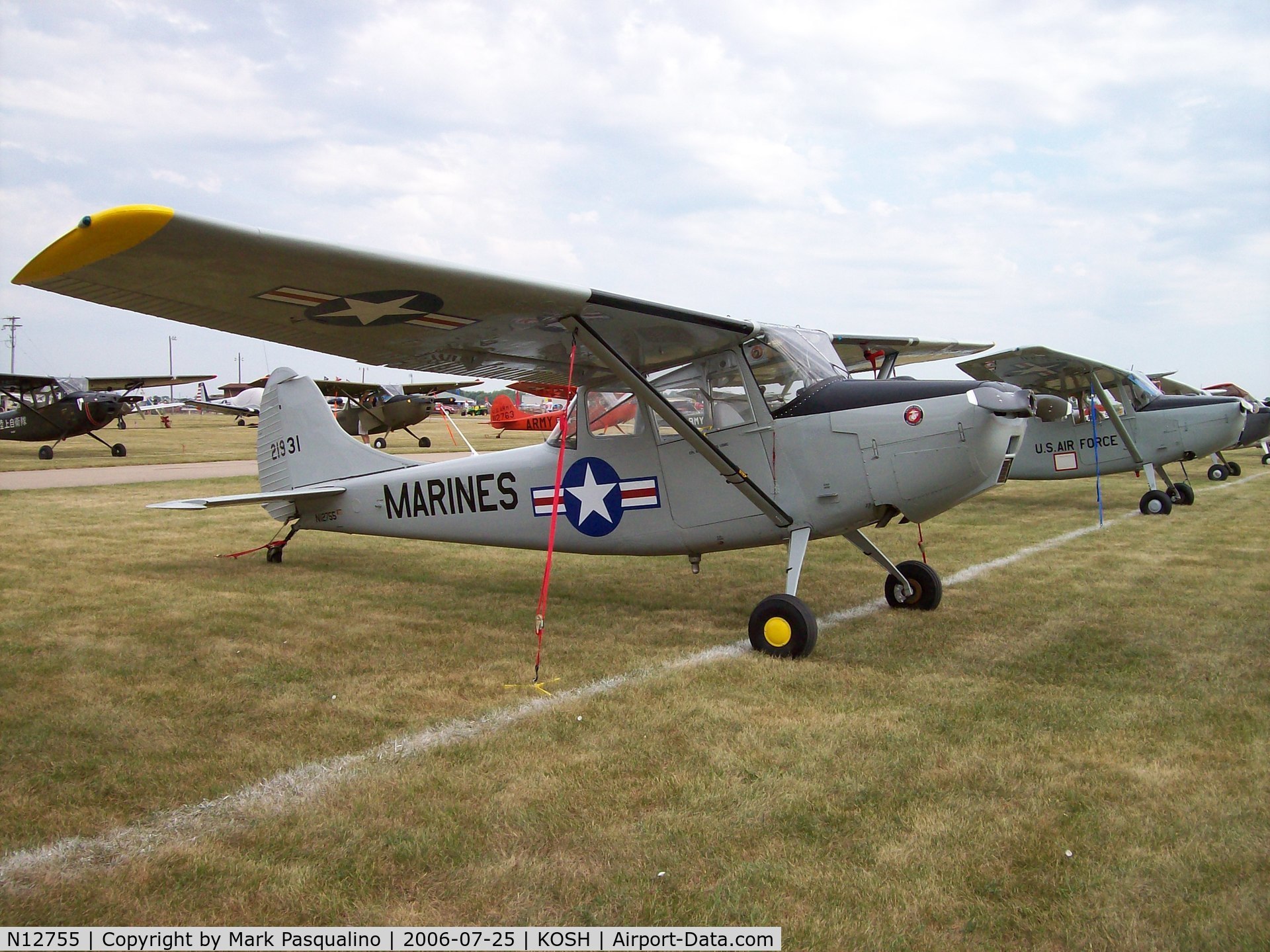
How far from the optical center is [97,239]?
3.27 m

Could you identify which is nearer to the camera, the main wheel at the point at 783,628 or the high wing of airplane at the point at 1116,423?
the main wheel at the point at 783,628

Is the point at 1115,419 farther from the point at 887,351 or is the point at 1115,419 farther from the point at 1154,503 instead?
the point at 887,351

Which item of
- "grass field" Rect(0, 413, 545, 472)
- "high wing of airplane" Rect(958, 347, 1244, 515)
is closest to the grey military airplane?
"grass field" Rect(0, 413, 545, 472)

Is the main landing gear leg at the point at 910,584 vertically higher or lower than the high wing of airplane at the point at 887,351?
lower

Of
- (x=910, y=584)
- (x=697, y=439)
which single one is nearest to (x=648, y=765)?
(x=697, y=439)

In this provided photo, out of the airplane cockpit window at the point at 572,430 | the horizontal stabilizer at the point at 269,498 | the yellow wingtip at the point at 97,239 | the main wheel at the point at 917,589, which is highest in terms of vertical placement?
the yellow wingtip at the point at 97,239

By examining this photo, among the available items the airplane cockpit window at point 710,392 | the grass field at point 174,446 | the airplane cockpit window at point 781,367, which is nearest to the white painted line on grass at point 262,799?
the airplane cockpit window at point 710,392

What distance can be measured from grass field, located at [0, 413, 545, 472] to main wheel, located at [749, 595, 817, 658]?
23.5m

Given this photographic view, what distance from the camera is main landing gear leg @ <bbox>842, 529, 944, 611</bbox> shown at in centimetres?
667

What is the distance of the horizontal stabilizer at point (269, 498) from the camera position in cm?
784

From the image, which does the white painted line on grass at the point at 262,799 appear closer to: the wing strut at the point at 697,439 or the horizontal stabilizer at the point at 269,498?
the wing strut at the point at 697,439

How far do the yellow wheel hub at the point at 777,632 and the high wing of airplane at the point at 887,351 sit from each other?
4342 millimetres

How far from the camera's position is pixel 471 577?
834cm

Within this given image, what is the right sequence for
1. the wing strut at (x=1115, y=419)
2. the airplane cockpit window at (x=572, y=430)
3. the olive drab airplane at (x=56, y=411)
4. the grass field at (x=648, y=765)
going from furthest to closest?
the olive drab airplane at (x=56, y=411), the wing strut at (x=1115, y=419), the airplane cockpit window at (x=572, y=430), the grass field at (x=648, y=765)
